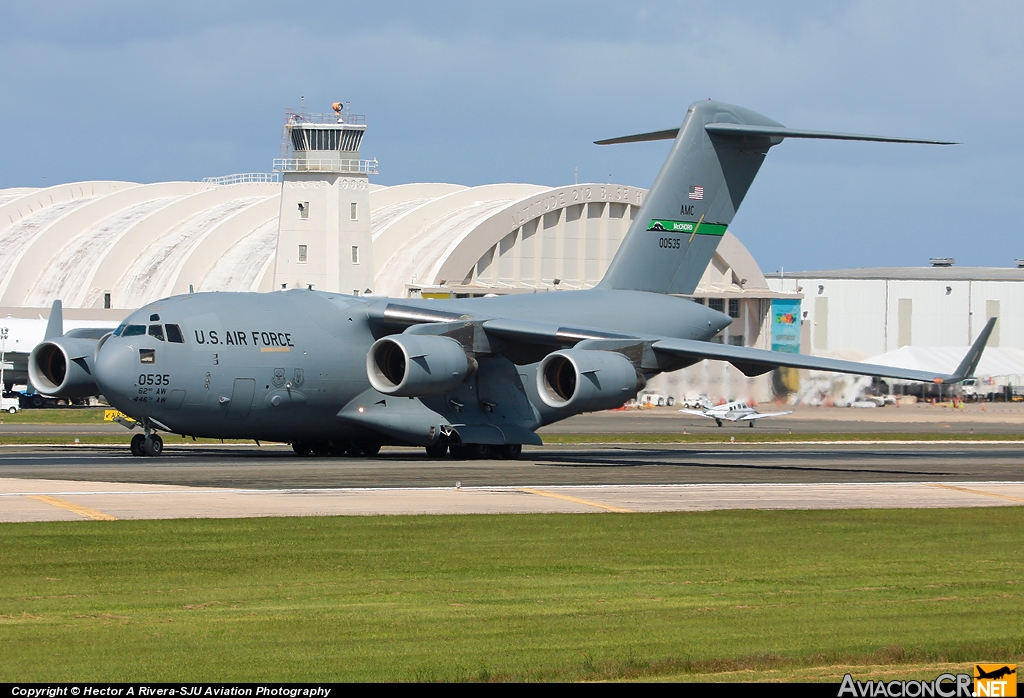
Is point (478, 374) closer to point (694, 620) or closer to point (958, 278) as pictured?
point (694, 620)

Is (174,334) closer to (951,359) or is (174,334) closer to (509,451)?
(509,451)

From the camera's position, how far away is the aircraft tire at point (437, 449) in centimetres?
2916

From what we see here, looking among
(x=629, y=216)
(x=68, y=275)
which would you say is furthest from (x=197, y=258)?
(x=629, y=216)

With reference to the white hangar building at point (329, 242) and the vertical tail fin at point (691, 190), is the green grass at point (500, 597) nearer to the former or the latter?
the vertical tail fin at point (691, 190)

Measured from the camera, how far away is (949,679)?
834 centimetres

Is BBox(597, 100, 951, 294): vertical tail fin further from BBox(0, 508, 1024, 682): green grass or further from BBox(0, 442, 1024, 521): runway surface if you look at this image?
BBox(0, 508, 1024, 682): green grass

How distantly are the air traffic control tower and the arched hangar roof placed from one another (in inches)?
224

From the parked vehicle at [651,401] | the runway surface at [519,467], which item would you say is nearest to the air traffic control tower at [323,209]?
the parked vehicle at [651,401]

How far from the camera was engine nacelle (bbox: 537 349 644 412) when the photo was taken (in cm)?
2642

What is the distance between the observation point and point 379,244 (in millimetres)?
72125

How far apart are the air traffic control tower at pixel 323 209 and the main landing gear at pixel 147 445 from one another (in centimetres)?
3399

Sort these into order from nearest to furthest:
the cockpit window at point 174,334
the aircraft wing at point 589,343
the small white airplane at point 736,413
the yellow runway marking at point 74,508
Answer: the yellow runway marking at point 74,508
the cockpit window at point 174,334
the aircraft wing at point 589,343
the small white airplane at point 736,413

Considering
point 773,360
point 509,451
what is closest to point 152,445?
point 509,451

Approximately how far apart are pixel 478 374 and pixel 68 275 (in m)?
53.3
